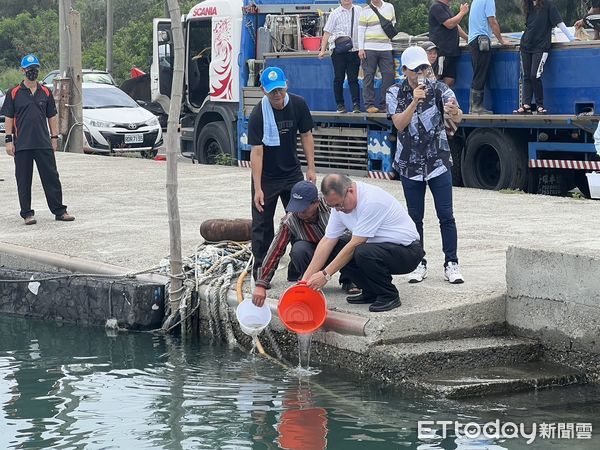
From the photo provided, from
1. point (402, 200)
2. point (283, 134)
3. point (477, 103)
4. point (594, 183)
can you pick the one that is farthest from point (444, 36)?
point (283, 134)

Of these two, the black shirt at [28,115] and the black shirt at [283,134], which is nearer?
the black shirt at [283,134]

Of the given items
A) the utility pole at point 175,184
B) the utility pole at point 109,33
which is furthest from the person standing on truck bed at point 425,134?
the utility pole at point 109,33

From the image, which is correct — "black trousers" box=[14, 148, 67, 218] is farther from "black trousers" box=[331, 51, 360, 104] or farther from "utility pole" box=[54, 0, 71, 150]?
"utility pole" box=[54, 0, 71, 150]

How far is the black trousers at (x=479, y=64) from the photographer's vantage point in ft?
46.5

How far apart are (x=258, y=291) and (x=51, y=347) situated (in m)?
2.01

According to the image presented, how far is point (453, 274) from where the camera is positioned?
8516 mm

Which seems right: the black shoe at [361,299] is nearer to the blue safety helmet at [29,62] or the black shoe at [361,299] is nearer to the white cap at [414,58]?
the white cap at [414,58]

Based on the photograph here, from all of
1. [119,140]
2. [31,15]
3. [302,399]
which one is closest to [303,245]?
[302,399]

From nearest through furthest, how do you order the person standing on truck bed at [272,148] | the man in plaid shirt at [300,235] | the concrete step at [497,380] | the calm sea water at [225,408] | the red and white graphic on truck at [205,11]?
the calm sea water at [225,408]
the concrete step at [497,380]
the man in plaid shirt at [300,235]
the person standing on truck bed at [272,148]
the red and white graphic on truck at [205,11]

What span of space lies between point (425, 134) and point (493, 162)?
23.0 feet

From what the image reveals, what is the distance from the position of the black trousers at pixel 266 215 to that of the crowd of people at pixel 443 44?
472 cm

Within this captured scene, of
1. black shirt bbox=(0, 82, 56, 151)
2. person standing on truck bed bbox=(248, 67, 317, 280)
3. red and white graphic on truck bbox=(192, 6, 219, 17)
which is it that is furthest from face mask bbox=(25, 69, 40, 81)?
red and white graphic on truck bbox=(192, 6, 219, 17)

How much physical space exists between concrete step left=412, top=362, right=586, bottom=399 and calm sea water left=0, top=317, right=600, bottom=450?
71mm

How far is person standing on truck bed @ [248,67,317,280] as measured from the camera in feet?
28.7
